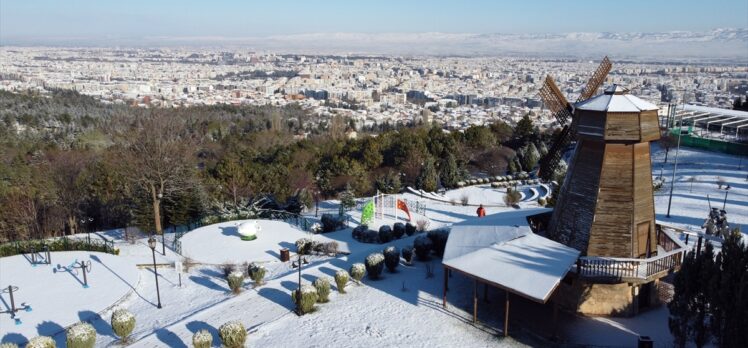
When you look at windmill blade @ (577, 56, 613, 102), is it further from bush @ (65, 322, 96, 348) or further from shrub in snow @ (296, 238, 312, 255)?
bush @ (65, 322, 96, 348)

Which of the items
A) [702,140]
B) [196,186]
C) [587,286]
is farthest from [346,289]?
[702,140]

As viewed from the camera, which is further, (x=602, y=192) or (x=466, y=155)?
(x=466, y=155)

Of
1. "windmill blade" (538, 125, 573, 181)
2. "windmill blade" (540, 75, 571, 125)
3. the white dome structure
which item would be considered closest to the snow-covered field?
the white dome structure

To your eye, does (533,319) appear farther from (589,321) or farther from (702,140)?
(702,140)

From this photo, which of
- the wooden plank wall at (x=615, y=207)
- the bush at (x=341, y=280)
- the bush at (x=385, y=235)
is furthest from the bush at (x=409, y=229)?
the wooden plank wall at (x=615, y=207)

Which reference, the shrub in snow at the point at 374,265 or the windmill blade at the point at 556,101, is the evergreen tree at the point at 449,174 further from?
the shrub in snow at the point at 374,265

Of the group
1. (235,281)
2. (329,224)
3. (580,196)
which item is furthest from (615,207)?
(329,224)

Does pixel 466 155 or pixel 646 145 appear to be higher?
pixel 646 145
